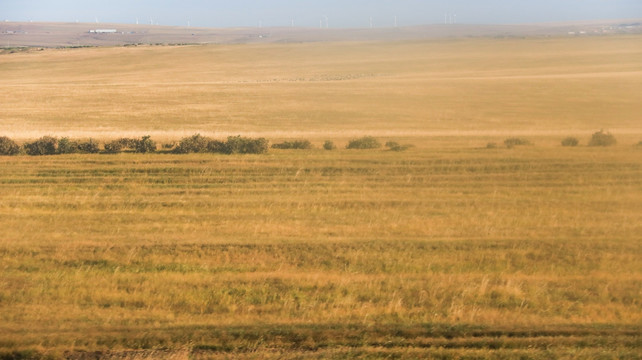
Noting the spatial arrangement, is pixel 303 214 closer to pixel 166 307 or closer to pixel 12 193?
pixel 166 307

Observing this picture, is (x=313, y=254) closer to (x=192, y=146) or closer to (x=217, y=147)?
(x=217, y=147)

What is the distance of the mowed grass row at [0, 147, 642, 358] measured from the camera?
666cm

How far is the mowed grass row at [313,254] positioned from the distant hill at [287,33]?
34583mm

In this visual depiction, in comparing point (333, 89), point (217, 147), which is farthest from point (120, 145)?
point (333, 89)

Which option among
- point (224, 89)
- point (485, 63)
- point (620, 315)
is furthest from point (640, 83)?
A: point (620, 315)

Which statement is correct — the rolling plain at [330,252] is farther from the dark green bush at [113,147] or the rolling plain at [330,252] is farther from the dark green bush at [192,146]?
the dark green bush at [113,147]

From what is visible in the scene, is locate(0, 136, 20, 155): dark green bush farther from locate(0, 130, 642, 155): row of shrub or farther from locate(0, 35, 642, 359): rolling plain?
locate(0, 35, 642, 359): rolling plain

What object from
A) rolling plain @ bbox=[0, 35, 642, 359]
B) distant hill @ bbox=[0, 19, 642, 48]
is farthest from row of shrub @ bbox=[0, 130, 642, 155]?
distant hill @ bbox=[0, 19, 642, 48]

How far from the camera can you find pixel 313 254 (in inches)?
358

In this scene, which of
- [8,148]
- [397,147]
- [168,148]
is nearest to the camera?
[8,148]

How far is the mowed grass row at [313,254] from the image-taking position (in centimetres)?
666

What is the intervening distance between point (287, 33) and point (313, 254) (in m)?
64.2

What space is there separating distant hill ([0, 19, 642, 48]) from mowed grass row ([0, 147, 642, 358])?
113ft

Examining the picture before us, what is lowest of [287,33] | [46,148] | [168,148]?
[168,148]
